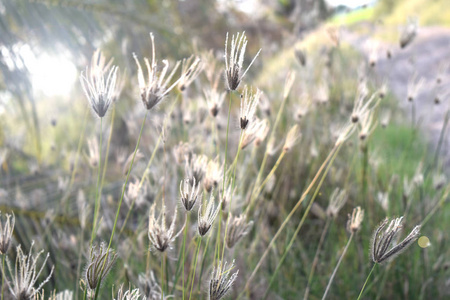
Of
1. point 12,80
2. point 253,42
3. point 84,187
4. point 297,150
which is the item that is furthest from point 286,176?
point 253,42

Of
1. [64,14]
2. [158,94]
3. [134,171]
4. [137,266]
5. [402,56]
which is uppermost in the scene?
[64,14]

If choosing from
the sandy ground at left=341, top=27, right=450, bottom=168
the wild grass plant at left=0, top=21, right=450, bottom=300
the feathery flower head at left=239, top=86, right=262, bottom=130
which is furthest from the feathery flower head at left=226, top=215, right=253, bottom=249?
the sandy ground at left=341, top=27, right=450, bottom=168

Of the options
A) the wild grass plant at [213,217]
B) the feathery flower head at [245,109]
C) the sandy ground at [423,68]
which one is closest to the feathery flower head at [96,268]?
the wild grass plant at [213,217]

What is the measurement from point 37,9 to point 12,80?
25.3 inches

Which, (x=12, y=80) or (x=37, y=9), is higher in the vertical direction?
(x=37, y=9)

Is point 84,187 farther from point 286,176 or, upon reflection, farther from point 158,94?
point 158,94

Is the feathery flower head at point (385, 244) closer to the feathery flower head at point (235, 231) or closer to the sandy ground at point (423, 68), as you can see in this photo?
the feathery flower head at point (235, 231)

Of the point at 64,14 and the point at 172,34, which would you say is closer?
the point at 64,14

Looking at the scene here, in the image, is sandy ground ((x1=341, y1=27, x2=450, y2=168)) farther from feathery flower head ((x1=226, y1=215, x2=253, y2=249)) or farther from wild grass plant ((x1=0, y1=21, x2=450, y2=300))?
feathery flower head ((x1=226, y1=215, x2=253, y2=249))

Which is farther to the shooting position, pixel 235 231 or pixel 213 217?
pixel 235 231

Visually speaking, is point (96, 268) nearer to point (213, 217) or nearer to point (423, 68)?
point (213, 217)

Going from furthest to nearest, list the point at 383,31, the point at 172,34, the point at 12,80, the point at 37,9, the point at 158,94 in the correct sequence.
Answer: the point at 383,31 < the point at 172,34 < the point at 37,9 < the point at 12,80 < the point at 158,94

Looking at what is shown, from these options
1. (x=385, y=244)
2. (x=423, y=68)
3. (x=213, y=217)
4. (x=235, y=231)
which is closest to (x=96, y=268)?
(x=213, y=217)

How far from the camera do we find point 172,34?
2.86 meters
